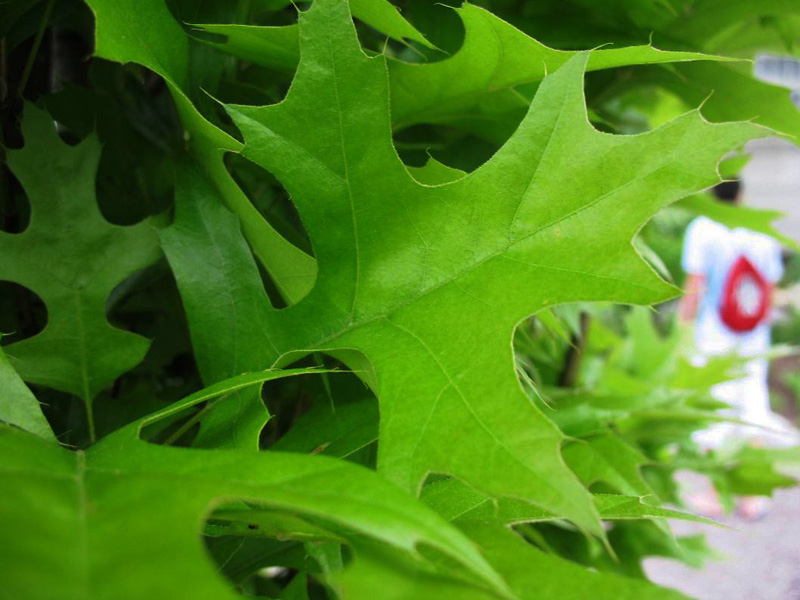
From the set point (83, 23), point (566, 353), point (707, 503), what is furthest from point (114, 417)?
point (707, 503)

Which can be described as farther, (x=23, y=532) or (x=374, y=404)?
(x=374, y=404)

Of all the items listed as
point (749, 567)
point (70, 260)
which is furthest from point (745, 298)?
point (70, 260)

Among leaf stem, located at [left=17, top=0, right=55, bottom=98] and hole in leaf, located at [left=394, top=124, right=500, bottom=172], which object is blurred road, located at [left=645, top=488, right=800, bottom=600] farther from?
leaf stem, located at [left=17, top=0, right=55, bottom=98]

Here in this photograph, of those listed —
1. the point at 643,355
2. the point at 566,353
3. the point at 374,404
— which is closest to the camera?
the point at 374,404

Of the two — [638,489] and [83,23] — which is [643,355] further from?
[83,23]

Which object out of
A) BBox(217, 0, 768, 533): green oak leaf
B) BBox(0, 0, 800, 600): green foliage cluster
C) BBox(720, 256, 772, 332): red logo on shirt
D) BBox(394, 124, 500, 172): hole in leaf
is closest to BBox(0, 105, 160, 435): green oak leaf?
BBox(0, 0, 800, 600): green foliage cluster

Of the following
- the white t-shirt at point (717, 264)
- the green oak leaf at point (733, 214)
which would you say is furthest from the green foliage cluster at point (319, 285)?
the white t-shirt at point (717, 264)

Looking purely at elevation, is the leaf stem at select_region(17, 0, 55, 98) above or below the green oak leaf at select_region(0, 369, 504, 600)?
above
